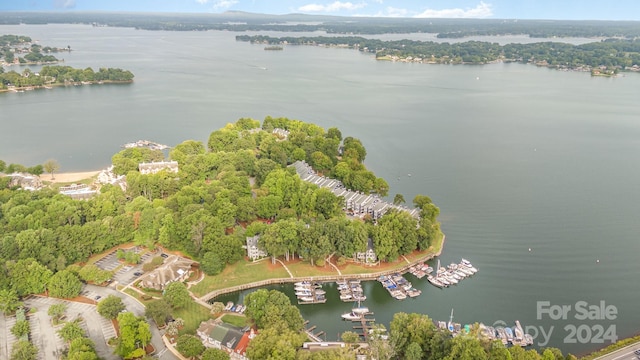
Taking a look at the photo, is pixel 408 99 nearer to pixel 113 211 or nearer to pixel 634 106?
pixel 634 106

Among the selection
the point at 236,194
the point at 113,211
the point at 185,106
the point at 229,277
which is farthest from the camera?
the point at 185,106

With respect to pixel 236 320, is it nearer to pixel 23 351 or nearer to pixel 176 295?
pixel 176 295

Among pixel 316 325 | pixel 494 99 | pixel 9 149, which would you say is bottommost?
pixel 316 325

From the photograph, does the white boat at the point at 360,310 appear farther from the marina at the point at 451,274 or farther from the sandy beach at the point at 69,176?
the sandy beach at the point at 69,176

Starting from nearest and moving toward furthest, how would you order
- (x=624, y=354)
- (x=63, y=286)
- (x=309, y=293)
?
1. (x=624, y=354)
2. (x=63, y=286)
3. (x=309, y=293)

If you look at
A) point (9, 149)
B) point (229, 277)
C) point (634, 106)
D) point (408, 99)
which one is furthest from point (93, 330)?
point (634, 106)

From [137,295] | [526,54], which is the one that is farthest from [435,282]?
[526,54]
